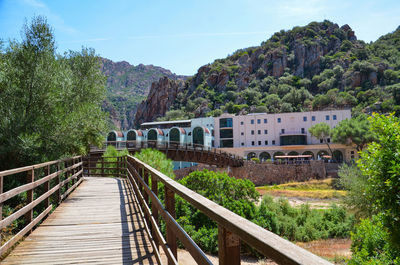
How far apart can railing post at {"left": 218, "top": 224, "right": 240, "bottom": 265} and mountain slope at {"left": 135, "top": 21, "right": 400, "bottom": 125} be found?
84213mm

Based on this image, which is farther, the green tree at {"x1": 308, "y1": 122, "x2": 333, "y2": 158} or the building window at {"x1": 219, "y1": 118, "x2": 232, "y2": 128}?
the building window at {"x1": 219, "y1": 118, "x2": 232, "y2": 128}

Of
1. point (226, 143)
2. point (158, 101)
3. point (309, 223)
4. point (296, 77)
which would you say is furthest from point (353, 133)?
point (158, 101)

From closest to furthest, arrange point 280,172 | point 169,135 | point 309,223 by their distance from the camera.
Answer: point 309,223 < point 280,172 < point 169,135

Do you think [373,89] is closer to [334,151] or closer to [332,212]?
[334,151]

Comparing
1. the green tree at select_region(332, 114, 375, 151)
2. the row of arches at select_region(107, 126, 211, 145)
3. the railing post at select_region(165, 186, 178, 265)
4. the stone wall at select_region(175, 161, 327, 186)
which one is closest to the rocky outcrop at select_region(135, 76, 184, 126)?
the row of arches at select_region(107, 126, 211, 145)

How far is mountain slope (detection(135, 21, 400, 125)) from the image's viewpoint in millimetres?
90125

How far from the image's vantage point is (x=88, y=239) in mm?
5094

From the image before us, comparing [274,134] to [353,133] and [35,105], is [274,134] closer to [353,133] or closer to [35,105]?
[353,133]

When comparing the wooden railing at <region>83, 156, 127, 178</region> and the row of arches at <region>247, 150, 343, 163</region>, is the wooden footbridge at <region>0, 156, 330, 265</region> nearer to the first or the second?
the wooden railing at <region>83, 156, 127, 178</region>

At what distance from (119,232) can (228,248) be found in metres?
4.46

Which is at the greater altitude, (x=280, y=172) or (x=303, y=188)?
(x=280, y=172)

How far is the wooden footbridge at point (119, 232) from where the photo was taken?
55.9 inches

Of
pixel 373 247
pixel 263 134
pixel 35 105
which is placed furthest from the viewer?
pixel 263 134

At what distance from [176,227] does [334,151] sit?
59.9 meters
